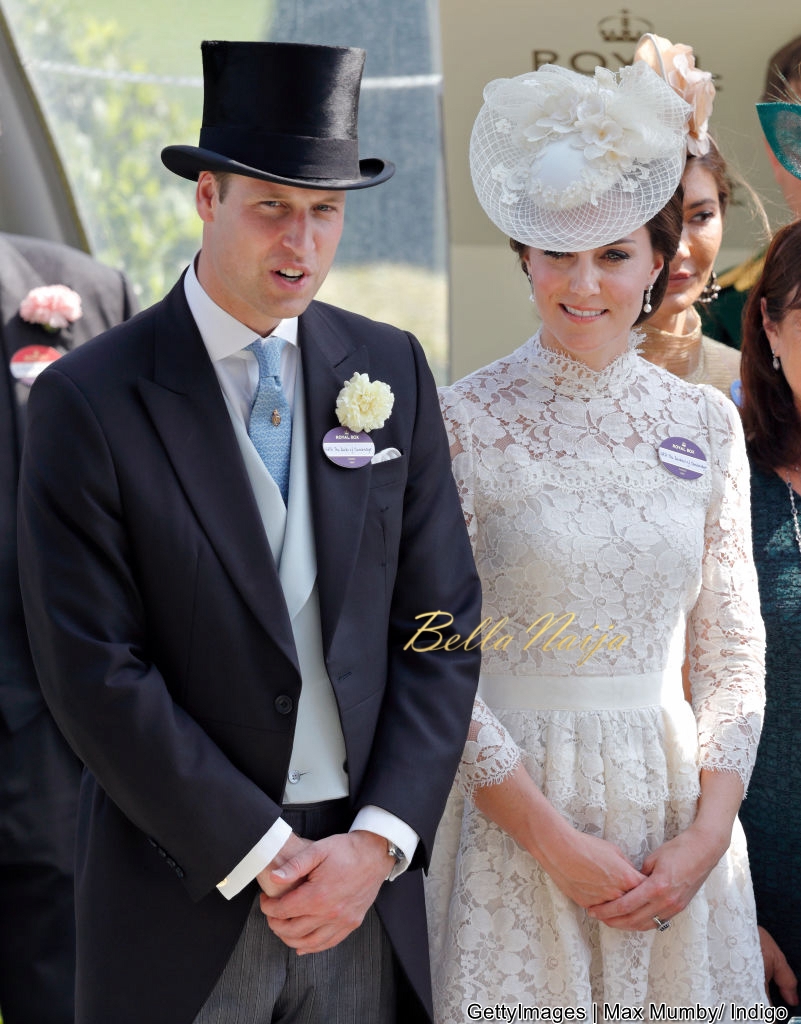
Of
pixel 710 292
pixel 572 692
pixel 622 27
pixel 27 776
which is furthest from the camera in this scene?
pixel 622 27

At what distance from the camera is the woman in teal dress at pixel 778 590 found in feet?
8.46

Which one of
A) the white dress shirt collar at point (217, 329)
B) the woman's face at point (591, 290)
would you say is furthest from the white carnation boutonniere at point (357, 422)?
the woman's face at point (591, 290)

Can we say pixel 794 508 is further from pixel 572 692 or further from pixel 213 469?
pixel 213 469

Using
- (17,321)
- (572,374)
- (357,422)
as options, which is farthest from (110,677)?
(17,321)

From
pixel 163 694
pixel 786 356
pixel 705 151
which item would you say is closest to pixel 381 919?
pixel 163 694

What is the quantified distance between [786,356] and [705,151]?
0.77m

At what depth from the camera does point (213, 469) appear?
1885mm

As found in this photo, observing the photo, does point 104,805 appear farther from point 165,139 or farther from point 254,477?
point 165,139

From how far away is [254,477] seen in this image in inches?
76.0

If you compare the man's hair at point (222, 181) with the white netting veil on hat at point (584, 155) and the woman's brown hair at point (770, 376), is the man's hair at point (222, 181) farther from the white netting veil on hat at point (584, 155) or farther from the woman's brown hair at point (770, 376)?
the woman's brown hair at point (770, 376)

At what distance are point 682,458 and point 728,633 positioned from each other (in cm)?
34

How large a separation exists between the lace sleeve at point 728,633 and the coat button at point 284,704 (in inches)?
34.0

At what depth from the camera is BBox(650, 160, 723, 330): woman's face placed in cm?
321

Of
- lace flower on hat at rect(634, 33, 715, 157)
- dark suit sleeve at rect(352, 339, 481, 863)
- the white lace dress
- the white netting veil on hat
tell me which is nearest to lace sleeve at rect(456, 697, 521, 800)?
the white lace dress
